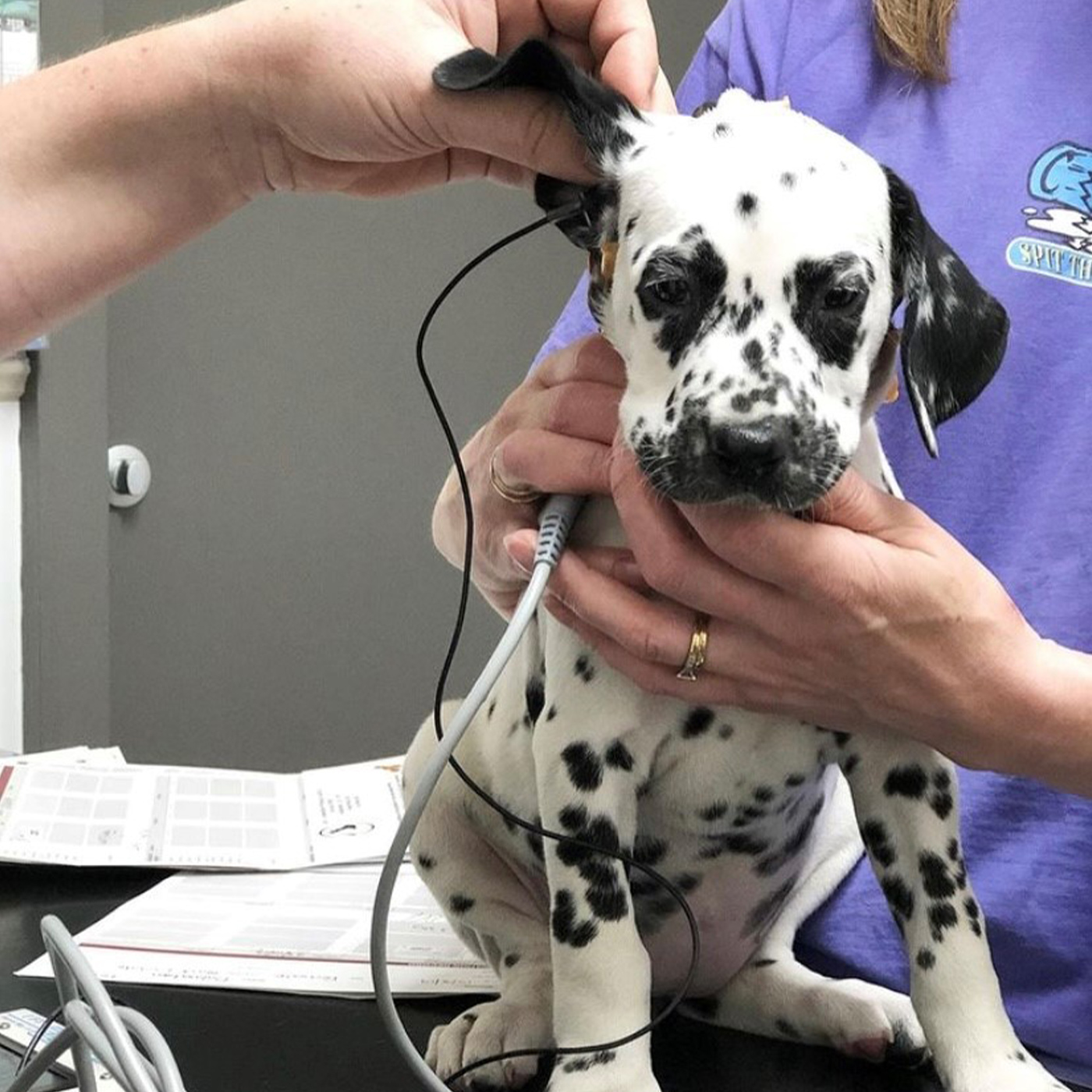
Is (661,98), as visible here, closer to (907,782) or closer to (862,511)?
(862,511)

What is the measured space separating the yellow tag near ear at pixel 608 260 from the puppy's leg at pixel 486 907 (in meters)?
0.44

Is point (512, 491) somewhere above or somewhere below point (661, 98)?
below

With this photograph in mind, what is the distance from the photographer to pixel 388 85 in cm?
108

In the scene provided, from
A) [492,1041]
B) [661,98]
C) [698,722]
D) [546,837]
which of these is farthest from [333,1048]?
[661,98]

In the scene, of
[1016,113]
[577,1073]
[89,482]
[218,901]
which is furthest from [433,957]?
[89,482]

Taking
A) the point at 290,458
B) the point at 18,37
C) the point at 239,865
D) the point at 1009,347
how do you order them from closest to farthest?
1. the point at 1009,347
2. the point at 239,865
3. the point at 18,37
4. the point at 290,458

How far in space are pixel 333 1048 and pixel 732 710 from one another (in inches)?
15.2

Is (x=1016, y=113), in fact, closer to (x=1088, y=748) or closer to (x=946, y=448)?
(x=946, y=448)

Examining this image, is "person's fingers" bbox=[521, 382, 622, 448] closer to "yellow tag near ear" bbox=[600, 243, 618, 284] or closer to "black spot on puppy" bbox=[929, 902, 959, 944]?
"yellow tag near ear" bbox=[600, 243, 618, 284]

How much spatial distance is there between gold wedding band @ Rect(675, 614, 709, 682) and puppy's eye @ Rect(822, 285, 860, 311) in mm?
234

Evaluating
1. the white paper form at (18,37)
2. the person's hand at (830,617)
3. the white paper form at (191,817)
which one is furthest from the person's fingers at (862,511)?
the white paper form at (18,37)

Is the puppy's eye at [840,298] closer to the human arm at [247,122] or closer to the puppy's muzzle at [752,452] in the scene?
the puppy's muzzle at [752,452]

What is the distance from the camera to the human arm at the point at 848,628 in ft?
3.17

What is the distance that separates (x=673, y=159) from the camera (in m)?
1.07
